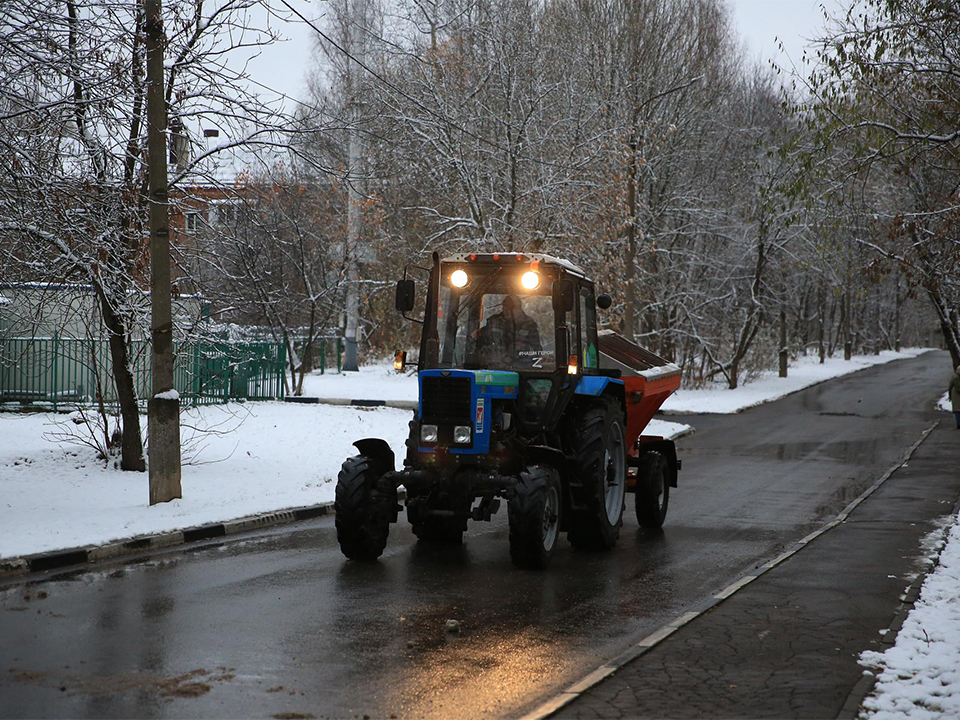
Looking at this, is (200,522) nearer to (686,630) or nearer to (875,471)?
(686,630)

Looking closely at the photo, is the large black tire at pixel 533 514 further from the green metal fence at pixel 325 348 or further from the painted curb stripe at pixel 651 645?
the green metal fence at pixel 325 348

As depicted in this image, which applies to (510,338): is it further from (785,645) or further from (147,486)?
(147,486)

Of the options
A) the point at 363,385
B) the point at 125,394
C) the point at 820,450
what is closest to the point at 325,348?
the point at 363,385

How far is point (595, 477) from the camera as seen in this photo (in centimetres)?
1085

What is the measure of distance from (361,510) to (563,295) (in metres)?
2.89

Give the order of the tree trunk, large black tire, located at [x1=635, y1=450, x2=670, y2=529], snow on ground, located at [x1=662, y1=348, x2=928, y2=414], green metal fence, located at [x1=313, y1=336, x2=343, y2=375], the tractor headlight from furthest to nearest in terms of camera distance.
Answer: green metal fence, located at [x1=313, y1=336, x2=343, y2=375] → snow on ground, located at [x1=662, y1=348, x2=928, y2=414] → the tree trunk → large black tire, located at [x1=635, y1=450, x2=670, y2=529] → the tractor headlight

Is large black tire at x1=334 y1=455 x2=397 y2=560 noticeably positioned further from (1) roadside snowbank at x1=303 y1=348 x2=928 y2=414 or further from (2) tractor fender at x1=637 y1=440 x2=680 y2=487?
(1) roadside snowbank at x1=303 y1=348 x2=928 y2=414

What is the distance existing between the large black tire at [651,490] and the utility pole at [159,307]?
5.57 meters

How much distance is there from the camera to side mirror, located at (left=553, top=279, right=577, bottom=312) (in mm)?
10812

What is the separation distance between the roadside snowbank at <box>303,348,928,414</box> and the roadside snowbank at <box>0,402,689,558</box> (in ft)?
33.5

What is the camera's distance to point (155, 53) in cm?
1264

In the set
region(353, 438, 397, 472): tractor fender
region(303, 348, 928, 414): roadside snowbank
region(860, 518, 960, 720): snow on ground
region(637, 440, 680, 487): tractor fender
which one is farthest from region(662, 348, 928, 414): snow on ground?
region(860, 518, 960, 720): snow on ground

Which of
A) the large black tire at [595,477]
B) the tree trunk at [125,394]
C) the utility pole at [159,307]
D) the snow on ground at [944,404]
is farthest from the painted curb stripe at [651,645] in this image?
the snow on ground at [944,404]

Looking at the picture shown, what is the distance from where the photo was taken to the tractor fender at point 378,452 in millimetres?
10648
